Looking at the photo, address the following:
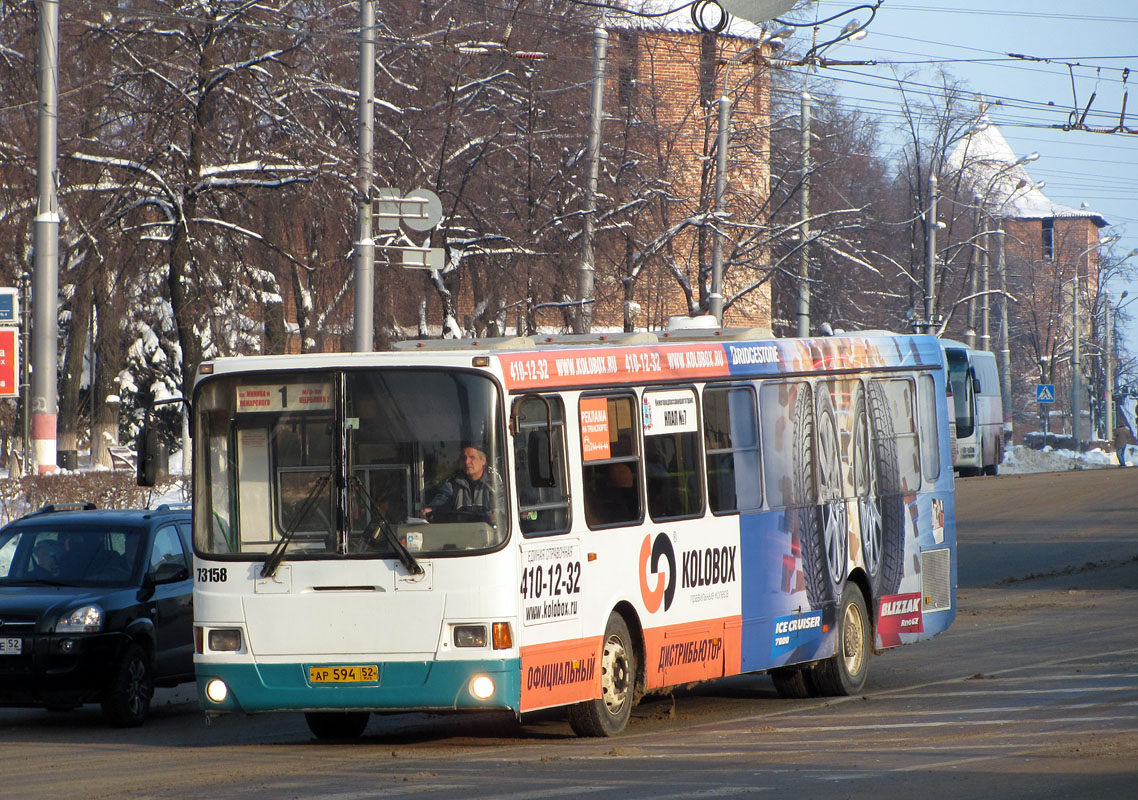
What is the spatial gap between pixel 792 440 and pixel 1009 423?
62988mm

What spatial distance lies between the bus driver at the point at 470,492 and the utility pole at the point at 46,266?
32.6ft

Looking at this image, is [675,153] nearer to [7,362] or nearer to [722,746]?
[7,362]

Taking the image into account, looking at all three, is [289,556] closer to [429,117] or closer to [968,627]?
[968,627]

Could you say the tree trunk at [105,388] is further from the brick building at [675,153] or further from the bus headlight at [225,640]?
the bus headlight at [225,640]

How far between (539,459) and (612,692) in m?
1.70

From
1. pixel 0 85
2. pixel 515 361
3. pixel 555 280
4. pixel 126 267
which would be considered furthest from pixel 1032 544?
pixel 515 361

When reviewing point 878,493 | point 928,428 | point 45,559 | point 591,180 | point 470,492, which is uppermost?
point 591,180

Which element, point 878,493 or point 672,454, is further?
point 878,493

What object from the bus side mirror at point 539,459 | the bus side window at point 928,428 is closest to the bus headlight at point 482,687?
the bus side mirror at point 539,459

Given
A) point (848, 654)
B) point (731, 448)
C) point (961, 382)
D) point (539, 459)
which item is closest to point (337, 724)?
point (539, 459)

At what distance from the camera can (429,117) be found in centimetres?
3141

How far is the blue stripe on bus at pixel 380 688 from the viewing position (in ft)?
32.4

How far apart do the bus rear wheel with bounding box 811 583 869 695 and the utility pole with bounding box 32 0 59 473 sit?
31.1 ft

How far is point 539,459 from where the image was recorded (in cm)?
1023
